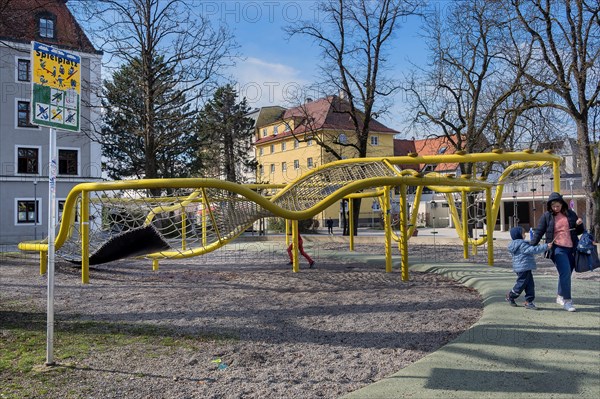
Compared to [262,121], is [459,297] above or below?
below

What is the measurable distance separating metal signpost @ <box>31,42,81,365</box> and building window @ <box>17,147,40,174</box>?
1124 inches

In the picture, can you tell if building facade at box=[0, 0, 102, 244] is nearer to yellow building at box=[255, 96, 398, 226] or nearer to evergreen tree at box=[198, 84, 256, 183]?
evergreen tree at box=[198, 84, 256, 183]

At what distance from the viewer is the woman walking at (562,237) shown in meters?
6.41

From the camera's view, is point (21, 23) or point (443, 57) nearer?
point (21, 23)

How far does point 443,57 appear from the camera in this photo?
853 inches


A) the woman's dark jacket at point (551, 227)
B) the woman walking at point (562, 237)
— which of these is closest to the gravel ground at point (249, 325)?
the woman walking at point (562, 237)

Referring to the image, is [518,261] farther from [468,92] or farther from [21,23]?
[468,92]

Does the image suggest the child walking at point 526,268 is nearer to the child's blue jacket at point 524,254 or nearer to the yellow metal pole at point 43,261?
the child's blue jacket at point 524,254

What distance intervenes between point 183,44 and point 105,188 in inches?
414

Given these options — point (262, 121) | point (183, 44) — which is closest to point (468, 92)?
point (183, 44)

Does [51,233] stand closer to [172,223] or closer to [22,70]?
[172,223]

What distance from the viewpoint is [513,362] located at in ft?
14.3

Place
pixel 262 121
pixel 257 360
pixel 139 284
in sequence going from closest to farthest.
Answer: pixel 257 360 < pixel 139 284 < pixel 262 121

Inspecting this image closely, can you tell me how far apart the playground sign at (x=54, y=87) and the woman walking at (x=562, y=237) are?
5675 mm
